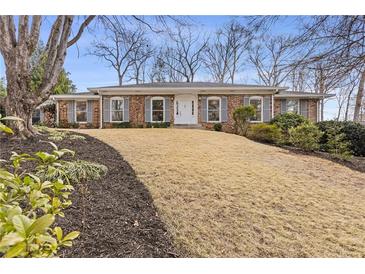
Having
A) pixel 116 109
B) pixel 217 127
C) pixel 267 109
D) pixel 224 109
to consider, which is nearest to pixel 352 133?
pixel 267 109

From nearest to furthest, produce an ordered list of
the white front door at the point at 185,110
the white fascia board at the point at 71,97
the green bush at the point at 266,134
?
the green bush at the point at 266,134
the white fascia board at the point at 71,97
the white front door at the point at 185,110

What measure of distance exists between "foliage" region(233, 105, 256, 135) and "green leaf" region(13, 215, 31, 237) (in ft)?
21.9

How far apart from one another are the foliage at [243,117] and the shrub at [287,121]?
0.74m

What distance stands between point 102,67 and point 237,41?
5.59 ft

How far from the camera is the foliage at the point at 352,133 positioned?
5.25 m

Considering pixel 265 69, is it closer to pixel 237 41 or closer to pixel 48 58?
pixel 237 41

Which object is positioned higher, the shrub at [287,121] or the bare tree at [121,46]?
the bare tree at [121,46]

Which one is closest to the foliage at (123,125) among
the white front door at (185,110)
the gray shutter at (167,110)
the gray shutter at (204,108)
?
the gray shutter at (167,110)

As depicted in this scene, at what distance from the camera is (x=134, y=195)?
2.22 meters

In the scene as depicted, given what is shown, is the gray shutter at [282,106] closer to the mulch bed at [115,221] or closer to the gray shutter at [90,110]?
the gray shutter at [90,110]

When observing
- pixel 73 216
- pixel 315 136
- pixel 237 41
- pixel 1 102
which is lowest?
pixel 73 216
